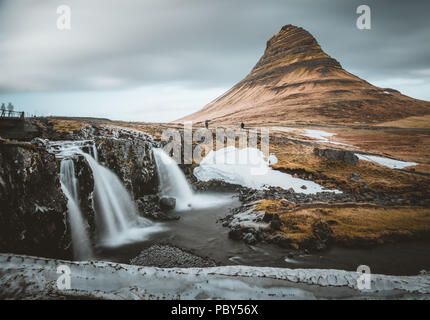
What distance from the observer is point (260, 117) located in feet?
345

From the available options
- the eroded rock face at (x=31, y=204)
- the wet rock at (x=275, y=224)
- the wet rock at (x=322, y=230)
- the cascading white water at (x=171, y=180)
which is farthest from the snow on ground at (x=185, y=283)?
the cascading white water at (x=171, y=180)

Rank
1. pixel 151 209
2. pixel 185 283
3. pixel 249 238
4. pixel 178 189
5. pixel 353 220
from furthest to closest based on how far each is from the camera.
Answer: pixel 178 189, pixel 151 209, pixel 353 220, pixel 249 238, pixel 185 283

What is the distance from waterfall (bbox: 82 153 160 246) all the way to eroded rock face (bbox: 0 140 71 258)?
3679 mm

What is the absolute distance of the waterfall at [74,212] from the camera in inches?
627

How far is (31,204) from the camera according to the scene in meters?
13.2

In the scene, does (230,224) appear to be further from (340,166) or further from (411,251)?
(340,166)

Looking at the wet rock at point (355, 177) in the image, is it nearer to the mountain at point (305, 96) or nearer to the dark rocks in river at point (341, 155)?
the dark rocks in river at point (341, 155)

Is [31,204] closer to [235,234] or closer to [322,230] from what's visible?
[235,234]

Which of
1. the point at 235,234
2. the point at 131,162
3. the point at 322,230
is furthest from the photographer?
the point at 131,162

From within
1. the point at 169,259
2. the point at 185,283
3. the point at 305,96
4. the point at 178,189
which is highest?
the point at 305,96

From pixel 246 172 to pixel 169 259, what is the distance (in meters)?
19.7

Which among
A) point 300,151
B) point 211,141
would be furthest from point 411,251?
point 211,141

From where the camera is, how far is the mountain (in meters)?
95.6

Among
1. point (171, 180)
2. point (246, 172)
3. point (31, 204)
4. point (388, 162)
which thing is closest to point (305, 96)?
point (388, 162)
